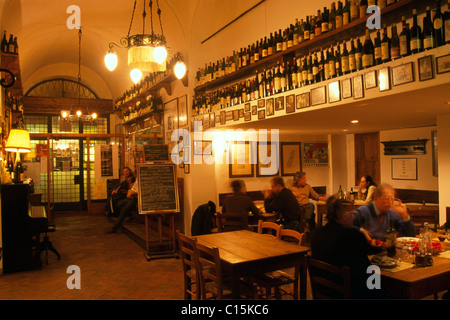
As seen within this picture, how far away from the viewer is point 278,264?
10.9 ft

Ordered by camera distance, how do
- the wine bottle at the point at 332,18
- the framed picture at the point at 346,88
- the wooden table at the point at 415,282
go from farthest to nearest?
the wine bottle at the point at 332,18
the framed picture at the point at 346,88
the wooden table at the point at 415,282

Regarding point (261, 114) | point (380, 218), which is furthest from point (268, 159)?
point (380, 218)

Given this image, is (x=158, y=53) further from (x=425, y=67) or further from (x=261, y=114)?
(x=425, y=67)

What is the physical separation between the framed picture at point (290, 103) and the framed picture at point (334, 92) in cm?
61

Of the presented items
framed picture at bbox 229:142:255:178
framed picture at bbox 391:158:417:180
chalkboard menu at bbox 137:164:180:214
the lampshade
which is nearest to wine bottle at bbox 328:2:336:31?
chalkboard menu at bbox 137:164:180:214

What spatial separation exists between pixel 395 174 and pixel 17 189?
734cm

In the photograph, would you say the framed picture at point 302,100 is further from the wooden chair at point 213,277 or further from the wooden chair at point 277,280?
the wooden chair at point 213,277

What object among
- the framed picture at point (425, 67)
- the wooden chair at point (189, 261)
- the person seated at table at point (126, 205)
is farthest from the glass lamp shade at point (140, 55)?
the person seated at table at point (126, 205)

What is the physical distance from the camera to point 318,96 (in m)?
4.37

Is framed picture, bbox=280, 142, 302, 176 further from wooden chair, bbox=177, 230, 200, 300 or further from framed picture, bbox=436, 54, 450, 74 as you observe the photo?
framed picture, bbox=436, 54, 450, 74

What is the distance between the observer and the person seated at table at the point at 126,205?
8.38 meters

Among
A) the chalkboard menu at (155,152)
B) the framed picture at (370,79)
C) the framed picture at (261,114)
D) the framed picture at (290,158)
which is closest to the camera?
the framed picture at (370,79)

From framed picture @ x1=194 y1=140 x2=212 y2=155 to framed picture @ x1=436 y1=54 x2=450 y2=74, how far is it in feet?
15.2
